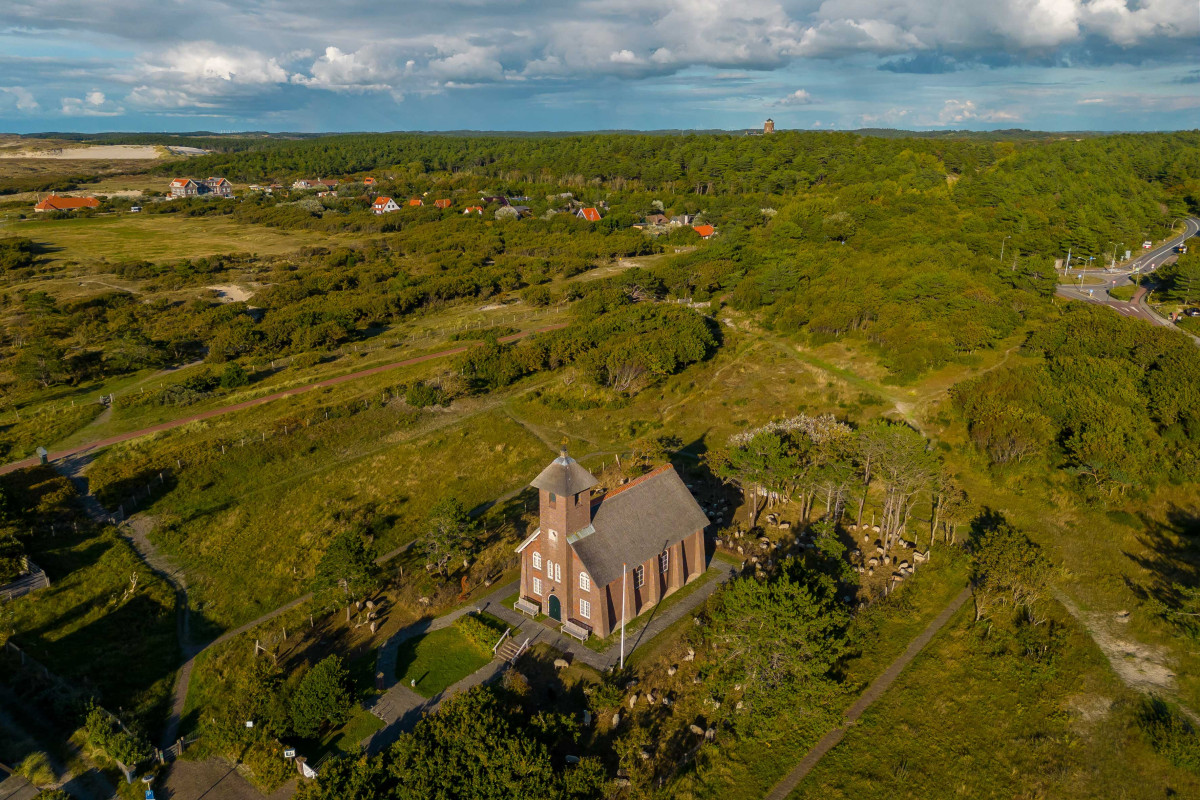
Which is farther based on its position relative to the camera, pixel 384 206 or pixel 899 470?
pixel 384 206

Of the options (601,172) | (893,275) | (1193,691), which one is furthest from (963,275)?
(601,172)

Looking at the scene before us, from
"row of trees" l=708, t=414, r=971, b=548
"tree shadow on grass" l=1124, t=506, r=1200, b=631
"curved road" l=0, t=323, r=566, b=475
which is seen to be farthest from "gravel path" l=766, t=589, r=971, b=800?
"curved road" l=0, t=323, r=566, b=475

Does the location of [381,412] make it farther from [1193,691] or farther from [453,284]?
[1193,691]

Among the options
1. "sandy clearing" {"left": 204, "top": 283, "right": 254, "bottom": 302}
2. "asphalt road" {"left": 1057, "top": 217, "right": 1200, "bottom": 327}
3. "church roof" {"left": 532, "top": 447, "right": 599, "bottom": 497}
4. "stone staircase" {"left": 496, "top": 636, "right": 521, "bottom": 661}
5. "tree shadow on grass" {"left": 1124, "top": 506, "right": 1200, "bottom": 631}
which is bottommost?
"stone staircase" {"left": 496, "top": 636, "right": 521, "bottom": 661}

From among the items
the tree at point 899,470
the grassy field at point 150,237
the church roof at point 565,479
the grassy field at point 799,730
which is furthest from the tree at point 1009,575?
the grassy field at point 150,237

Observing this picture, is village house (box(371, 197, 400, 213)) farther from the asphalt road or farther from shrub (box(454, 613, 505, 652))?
shrub (box(454, 613, 505, 652))

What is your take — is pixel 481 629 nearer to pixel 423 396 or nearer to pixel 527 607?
pixel 527 607

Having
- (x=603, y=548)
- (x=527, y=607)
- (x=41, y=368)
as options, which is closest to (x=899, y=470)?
(x=603, y=548)
